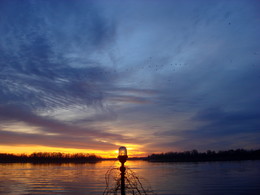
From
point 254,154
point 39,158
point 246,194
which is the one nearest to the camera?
point 246,194

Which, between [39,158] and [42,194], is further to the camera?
[39,158]

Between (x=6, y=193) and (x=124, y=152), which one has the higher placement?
(x=124, y=152)

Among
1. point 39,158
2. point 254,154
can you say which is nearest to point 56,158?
point 39,158

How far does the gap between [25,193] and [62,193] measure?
11.4 ft

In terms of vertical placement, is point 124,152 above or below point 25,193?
above

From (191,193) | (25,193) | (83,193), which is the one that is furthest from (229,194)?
(25,193)

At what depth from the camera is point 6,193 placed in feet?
74.0

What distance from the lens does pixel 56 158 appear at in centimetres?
18138

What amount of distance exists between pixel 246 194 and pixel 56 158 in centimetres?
17777

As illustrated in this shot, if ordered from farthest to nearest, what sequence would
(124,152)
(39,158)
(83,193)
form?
1. (39,158)
2. (83,193)
3. (124,152)

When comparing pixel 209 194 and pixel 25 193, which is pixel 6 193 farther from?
pixel 209 194

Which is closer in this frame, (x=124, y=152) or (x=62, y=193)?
(x=124, y=152)

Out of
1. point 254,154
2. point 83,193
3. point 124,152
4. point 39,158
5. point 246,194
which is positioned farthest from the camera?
point 39,158

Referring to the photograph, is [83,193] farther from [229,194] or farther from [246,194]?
[246,194]
